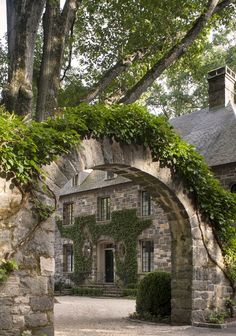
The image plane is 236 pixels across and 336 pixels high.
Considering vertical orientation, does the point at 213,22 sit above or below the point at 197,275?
above

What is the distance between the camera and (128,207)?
68.9ft

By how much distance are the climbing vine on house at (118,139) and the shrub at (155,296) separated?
139 centimetres

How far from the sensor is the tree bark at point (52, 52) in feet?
31.8

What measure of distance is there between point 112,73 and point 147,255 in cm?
1105

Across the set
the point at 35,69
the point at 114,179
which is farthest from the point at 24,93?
the point at 114,179

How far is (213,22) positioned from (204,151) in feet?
19.7

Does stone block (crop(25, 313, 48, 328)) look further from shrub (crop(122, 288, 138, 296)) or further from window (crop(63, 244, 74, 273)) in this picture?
window (crop(63, 244, 74, 273))

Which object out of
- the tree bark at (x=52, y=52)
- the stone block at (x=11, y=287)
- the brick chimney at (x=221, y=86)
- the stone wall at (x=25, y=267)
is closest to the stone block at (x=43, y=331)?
the stone wall at (x=25, y=267)

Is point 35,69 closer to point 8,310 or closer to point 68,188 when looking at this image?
point 8,310

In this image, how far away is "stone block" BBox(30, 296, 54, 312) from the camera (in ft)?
19.2

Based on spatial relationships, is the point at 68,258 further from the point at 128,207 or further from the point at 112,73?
the point at 112,73

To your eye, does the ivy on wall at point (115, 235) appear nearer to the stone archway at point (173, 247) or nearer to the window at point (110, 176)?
the window at point (110, 176)

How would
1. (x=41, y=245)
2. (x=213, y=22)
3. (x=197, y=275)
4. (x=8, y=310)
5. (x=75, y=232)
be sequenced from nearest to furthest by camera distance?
(x=8, y=310)
(x=41, y=245)
(x=197, y=275)
(x=213, y=22)
(x=75, y=232)

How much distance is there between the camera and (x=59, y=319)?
30.6 ft
